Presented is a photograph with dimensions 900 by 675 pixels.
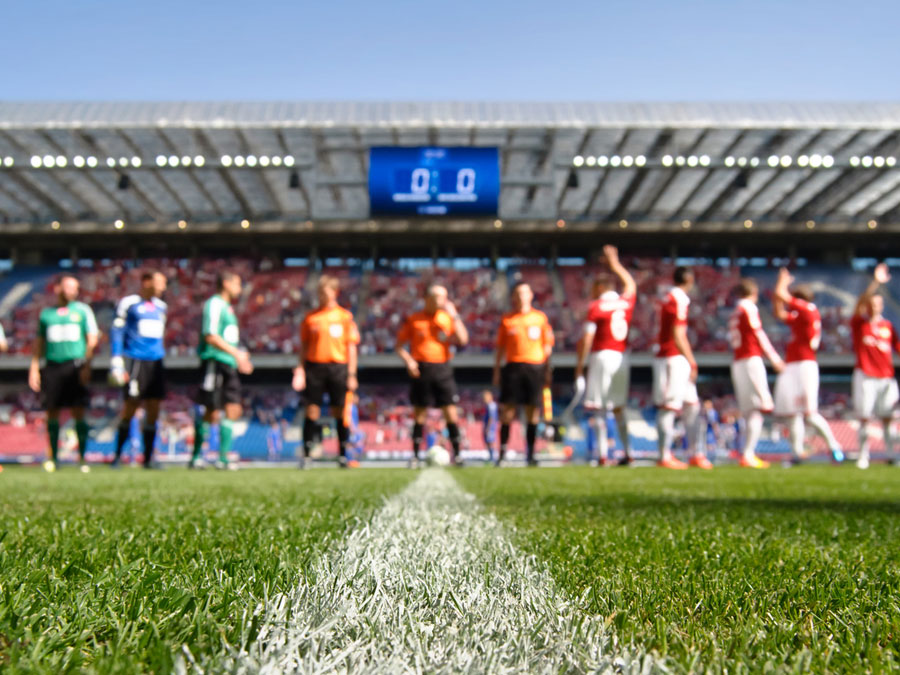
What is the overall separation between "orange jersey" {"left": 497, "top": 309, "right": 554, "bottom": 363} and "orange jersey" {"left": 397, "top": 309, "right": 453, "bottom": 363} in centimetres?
56

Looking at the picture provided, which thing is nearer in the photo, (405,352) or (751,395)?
(405,352)

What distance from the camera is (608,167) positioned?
70.5 feet

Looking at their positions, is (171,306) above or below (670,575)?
above

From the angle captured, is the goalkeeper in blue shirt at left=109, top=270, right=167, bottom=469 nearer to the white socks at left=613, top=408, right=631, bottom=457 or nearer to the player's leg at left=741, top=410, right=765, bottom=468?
the white socks at left=613, top=408, right=631, bottom=457

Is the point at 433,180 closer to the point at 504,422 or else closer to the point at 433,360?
the point at 504,422

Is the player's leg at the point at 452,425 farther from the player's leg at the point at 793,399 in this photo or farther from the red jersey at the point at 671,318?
the player's leg at the point at 793,399

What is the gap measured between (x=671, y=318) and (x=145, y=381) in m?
4.99

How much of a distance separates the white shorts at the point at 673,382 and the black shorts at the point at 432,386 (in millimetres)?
2012

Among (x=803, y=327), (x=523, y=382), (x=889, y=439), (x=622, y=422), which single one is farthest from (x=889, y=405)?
(x=523, y=382)

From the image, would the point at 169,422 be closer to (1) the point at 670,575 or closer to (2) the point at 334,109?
(2) the point at 334,109

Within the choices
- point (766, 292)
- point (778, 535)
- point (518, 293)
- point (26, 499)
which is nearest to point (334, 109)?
point (518, 293)

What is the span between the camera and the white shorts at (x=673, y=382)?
7293mm

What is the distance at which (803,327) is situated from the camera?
8.09 meters

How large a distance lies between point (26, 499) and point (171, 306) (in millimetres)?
22932
